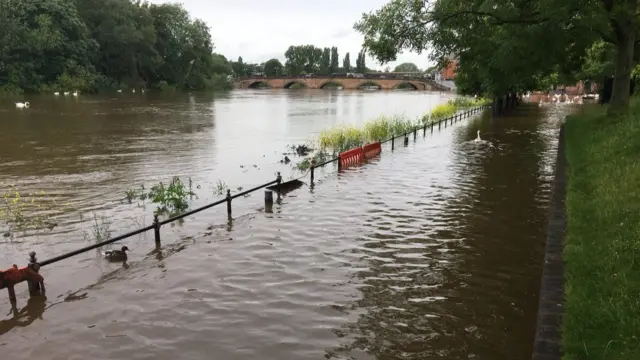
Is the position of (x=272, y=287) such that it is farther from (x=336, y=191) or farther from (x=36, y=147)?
(x=36, y=147)

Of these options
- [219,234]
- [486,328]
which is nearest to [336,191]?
[219,234]

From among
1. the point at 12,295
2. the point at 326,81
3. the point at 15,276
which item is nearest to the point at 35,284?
the point at 12,295

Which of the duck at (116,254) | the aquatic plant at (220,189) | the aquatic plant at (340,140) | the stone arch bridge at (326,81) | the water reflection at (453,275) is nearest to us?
the water reflection at (453,275)

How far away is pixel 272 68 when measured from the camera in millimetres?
182125

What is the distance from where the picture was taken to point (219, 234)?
11.4m

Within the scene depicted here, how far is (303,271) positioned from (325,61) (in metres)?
190

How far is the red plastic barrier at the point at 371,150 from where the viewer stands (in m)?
22.0

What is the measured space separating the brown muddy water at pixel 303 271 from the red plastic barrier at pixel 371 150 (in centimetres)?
247

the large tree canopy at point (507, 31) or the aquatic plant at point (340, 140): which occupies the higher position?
the large tree canopy at point (507, 31)

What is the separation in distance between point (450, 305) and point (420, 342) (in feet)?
4.05

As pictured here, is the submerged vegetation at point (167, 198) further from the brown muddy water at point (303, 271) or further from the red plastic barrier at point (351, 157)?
the red plastic barrier at point (351, 157)

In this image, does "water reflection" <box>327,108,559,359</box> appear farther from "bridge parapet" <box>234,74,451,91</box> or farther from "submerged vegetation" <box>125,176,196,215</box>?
"bridge parapet" <box>234,74,451,91</box>

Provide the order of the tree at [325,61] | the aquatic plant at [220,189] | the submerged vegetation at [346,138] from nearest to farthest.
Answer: the aquatic plant at [220,189] → the submerged vegetation at [346,138] → the tree at [325,61]

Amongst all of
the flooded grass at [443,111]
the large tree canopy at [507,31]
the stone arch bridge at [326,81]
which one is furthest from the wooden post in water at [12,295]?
the stone arch bridge at [326,81]
